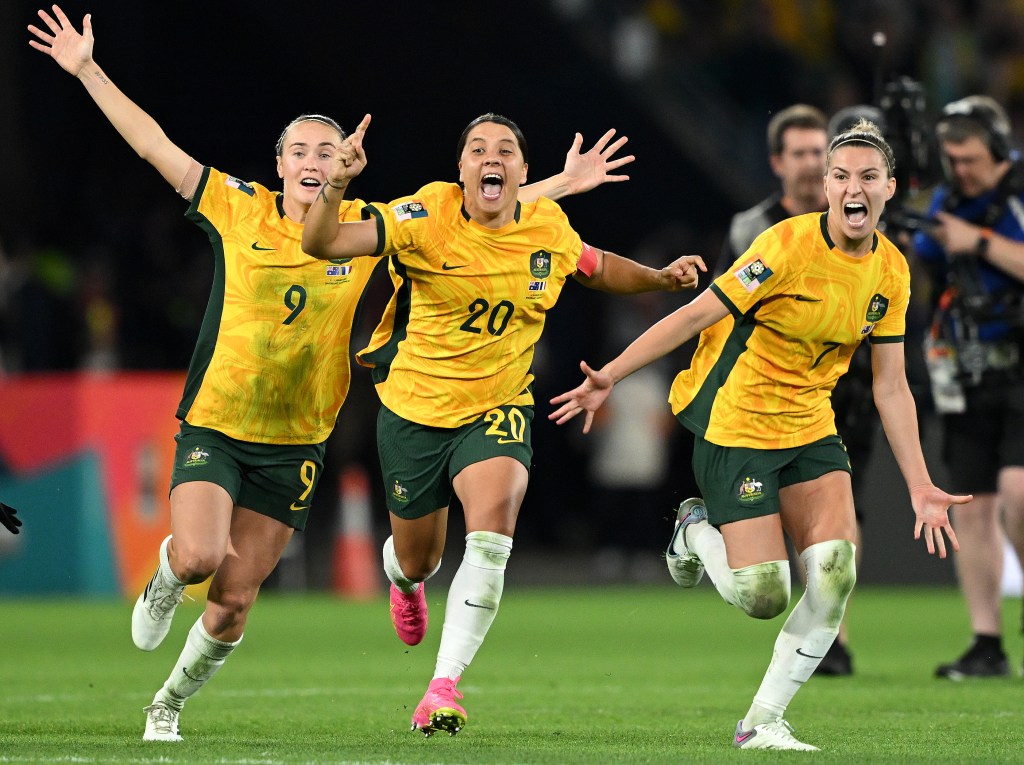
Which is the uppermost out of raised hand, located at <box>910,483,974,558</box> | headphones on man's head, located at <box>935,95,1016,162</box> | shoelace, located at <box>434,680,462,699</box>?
headphones on man's head, located at <box>935,95,1016,162</box>

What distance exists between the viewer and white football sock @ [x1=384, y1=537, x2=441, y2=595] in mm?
8478

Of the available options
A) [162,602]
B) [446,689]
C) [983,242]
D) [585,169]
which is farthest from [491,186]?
[983,242]

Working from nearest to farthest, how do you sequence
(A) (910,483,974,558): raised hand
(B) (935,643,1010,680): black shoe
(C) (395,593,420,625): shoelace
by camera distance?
1. (A) (910,483,974,558): raised hand
2. (C) (395,593,420,625): shoelace
3. (B) (935,643,1010,680): black shoe

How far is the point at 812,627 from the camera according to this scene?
22.8ft

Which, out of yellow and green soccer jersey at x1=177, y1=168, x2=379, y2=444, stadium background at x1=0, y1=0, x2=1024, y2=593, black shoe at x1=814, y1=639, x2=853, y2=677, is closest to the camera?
yellow and green soccer jersey at x1=177, y1=168, x2=379, y2=444

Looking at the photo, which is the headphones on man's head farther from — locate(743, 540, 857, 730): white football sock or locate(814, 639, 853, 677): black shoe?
locate(743, 540, 857, 730): white football sock

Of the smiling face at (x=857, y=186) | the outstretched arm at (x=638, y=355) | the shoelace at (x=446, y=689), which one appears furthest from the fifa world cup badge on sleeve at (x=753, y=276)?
the shoelace at (x=446, y=689)

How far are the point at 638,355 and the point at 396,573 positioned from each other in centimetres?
200

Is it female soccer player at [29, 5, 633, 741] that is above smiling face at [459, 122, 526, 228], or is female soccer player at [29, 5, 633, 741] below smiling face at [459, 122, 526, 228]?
below

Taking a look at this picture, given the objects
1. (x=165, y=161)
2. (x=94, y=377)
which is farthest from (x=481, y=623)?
(x=94, y=377)

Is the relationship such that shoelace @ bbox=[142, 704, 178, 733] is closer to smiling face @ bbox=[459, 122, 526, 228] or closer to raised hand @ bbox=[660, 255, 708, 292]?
smiling face @ bbox=[459, 122, 526, 228]

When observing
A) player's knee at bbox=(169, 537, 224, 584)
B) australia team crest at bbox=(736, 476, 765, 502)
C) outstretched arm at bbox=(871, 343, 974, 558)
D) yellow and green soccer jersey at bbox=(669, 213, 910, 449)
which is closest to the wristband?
yellow and green soccer jersey at bbox=(669, 213, 910, 449)

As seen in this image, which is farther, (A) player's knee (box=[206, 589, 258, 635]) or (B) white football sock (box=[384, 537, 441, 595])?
(B) white football sock (box=[384, 537, 441, 595])

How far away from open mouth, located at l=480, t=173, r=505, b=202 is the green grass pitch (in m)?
2.20
